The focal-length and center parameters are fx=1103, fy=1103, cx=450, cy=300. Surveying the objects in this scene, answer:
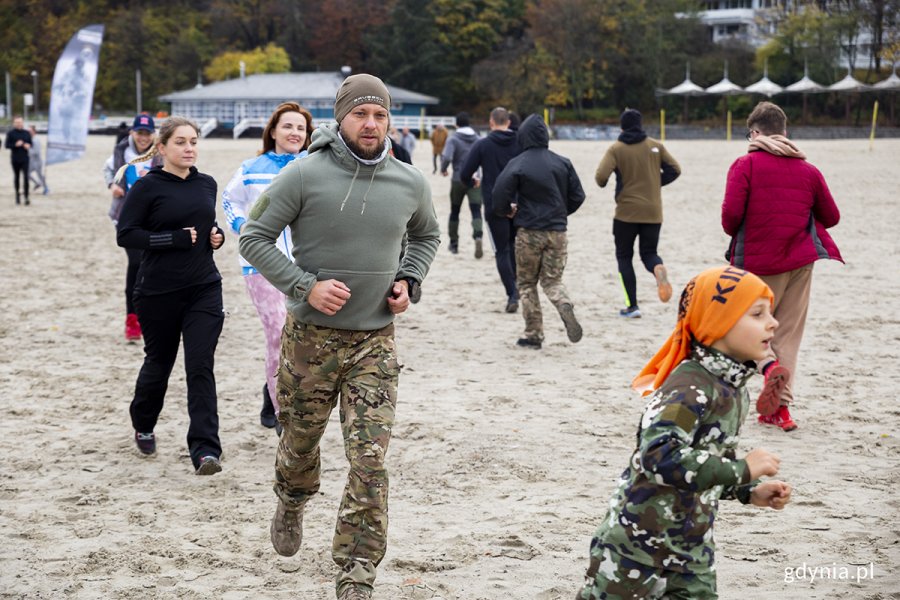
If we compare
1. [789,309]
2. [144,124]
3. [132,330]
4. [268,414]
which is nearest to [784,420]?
[789,309]

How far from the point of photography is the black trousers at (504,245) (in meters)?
10.9

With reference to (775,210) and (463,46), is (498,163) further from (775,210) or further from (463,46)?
(463,46)

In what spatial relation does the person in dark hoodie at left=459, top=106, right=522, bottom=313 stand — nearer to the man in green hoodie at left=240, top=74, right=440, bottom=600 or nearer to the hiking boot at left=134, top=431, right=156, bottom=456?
the hiking boot at left=134, top=431, right=156, bottom=456

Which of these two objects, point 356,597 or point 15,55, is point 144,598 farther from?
point 15,55

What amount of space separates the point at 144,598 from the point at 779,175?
4.47 metres

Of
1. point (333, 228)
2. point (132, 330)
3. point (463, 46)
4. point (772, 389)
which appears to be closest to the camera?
point (772, 389)

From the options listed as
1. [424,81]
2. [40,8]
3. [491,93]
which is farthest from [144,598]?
[40,8]

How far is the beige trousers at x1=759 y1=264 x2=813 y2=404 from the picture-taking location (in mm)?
7000

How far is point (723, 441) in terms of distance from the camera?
10.6 feet

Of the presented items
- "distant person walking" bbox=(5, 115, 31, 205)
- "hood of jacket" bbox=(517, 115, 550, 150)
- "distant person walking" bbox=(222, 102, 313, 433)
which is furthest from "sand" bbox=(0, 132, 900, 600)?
"distant person walking" bbox=(5, 115, 31, 205)

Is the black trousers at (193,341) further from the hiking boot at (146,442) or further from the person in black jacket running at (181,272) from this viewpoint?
the hiking boot at (146,442)

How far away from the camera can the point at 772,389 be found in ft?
11.3

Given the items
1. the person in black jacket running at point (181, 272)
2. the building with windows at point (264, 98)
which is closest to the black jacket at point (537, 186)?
the person in black jacket running at point (181, 272)

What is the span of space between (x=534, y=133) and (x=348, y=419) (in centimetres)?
559
